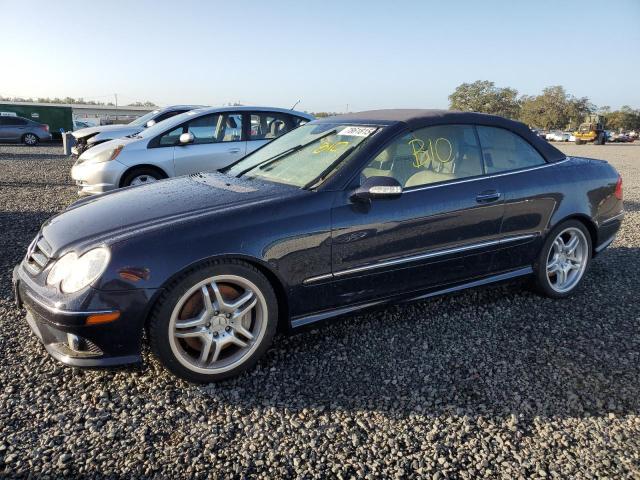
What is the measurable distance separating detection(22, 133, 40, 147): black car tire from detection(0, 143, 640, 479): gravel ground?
70.9 ft

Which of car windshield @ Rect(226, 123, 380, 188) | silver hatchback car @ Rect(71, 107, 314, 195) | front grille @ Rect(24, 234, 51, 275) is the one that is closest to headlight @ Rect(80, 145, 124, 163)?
silver hatchback car @ Rect(71, 107, 314, 195)

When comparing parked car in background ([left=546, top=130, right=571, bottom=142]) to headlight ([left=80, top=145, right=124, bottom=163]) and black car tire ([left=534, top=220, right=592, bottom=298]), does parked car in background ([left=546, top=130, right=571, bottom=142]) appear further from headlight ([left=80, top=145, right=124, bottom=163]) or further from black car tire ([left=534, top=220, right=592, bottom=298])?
black car tire ([left=534, top=220, right=592, bottom=298])

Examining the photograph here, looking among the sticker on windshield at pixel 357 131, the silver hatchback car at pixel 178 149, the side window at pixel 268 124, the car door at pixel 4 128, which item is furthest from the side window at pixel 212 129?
the car door at pixel 4 128

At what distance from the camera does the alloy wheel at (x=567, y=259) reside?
12.8 ft

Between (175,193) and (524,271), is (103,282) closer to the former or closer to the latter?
(175,193)

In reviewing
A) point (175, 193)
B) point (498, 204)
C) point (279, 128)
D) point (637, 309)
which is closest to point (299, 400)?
point (175, 193)

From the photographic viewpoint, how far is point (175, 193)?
3182 mm

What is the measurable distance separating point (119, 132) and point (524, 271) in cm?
1012

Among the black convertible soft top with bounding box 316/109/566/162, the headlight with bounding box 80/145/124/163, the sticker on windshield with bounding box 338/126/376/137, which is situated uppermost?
the black convertible soft top with bounding box 316/109/566/162

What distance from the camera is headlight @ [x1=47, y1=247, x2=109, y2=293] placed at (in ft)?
7.89

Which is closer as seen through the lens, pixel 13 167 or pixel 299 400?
pixel 299 400

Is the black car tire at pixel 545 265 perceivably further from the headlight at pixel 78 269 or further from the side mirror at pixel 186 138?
the side mirror at pixel 186 138

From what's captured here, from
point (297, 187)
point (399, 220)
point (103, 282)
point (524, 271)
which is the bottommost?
point (524, 271)

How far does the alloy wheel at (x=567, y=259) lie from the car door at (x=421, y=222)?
77 cm
